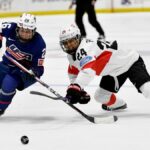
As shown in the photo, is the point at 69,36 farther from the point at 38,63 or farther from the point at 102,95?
the point at 102,95

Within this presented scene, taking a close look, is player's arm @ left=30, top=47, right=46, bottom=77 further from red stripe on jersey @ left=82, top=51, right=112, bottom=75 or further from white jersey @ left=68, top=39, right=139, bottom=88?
red stripe on jersey @ left=82, top=51, right=112, bottom=75

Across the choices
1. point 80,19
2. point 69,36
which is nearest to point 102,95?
point 69,36

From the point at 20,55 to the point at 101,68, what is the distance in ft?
1.65

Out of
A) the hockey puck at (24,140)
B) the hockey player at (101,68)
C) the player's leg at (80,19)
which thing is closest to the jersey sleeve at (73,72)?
the hockey player at (101,68)

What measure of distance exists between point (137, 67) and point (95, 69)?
288 mm

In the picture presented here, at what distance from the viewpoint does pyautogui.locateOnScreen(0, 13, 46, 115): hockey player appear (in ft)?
10.00

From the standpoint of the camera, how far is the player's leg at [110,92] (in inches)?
126

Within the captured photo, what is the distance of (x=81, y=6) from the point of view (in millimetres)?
7035

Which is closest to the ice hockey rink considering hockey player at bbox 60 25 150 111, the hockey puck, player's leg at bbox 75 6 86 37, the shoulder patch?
the hockey puck

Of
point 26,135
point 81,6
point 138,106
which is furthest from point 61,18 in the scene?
point 26,135

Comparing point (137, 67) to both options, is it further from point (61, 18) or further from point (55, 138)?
point (61, 18)

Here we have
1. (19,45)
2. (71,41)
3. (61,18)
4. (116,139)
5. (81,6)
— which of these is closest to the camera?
(116,139)

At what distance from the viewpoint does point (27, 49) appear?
3.15 meters

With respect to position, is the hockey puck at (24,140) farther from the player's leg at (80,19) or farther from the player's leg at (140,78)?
Result: the player's leg at (80,19)
